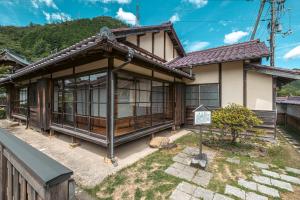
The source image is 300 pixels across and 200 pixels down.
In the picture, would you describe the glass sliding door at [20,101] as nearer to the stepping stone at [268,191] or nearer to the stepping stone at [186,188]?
the stepping stone at [186,188]

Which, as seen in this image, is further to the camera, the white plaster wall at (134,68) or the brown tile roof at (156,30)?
the brown tile roof at (156,30)

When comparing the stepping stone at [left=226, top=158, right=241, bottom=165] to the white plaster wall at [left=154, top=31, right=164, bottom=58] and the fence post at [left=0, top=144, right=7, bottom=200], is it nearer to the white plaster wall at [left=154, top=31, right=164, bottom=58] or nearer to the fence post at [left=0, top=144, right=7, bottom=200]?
the fence post at [left=0, top=144, right=7, bottom=200]

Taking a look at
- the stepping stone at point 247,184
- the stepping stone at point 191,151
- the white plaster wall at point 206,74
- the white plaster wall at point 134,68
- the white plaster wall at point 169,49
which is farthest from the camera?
the white plaster wall at point 169,49

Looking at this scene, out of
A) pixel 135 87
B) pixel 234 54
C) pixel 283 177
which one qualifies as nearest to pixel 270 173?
pixel 283 177

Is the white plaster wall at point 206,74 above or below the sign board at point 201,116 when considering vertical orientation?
above

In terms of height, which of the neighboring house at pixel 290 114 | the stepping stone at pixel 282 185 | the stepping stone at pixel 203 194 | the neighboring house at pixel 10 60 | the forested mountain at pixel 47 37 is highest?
the forested mountain at pixel 47 37

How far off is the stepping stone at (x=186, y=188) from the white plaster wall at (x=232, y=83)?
530cm

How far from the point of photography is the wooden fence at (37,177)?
86 cm

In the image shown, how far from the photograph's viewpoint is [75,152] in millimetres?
4832

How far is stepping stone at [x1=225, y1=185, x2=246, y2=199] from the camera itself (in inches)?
112

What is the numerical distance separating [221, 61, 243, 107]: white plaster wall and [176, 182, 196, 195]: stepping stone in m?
5.30

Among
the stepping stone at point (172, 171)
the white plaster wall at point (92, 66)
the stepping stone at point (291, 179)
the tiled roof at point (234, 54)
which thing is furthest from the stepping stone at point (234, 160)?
the white plaster wall at point (92, 66)

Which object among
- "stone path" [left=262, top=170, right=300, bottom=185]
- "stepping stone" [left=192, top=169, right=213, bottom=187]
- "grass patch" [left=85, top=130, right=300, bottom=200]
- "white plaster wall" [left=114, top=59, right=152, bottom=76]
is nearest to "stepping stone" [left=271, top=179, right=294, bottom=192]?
"stone path" [left=262, top=170, right=300, bottom=185]

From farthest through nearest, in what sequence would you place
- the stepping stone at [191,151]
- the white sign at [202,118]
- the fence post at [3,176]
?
Answer: the stepping stone at [191,151], the white sign at [202,118], the fence post at [3,176]
